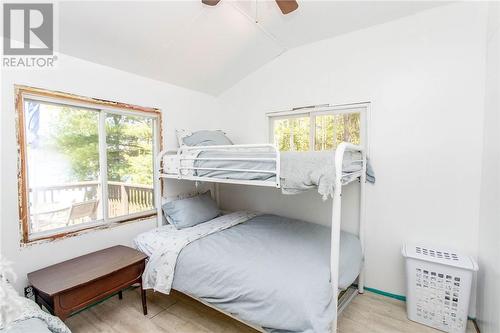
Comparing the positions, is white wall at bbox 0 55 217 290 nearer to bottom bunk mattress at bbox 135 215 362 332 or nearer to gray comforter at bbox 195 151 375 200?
bottom bunk mattress at bbox 135 215 362 332

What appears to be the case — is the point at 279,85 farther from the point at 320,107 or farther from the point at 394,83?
the point at 394,83

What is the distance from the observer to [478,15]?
187 cm

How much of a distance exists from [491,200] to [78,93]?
332cm

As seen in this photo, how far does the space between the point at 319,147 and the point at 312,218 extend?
33.0 inches

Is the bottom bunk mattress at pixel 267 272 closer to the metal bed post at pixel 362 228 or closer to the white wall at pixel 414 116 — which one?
the metal bed post at pixel 362 228

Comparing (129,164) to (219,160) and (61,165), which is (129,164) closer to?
(61,165)

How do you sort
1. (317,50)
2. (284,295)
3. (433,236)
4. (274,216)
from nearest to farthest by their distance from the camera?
(284,295), (433,236), (317,50), (274,216)

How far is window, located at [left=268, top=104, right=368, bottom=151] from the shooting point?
252cm

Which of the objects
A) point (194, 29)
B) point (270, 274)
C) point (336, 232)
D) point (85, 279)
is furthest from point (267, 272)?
point (194, 29)

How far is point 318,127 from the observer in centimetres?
278

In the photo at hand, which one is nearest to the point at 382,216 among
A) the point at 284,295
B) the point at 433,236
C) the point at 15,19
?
the point at 433,236

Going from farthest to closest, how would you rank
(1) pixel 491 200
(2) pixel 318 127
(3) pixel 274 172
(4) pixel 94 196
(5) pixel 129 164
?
1. (2) pixel 318 127
2. (5) pixel 129 164
3. (4) pixel 94 196
4. (3) pixel 274 172
5. (1) pixel 491 200

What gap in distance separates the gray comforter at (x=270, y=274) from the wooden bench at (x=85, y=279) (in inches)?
15.7

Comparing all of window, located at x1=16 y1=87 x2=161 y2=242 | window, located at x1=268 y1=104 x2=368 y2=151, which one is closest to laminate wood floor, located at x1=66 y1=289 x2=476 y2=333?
window, located at x1=16 y1=87 x2=161 y2=242
